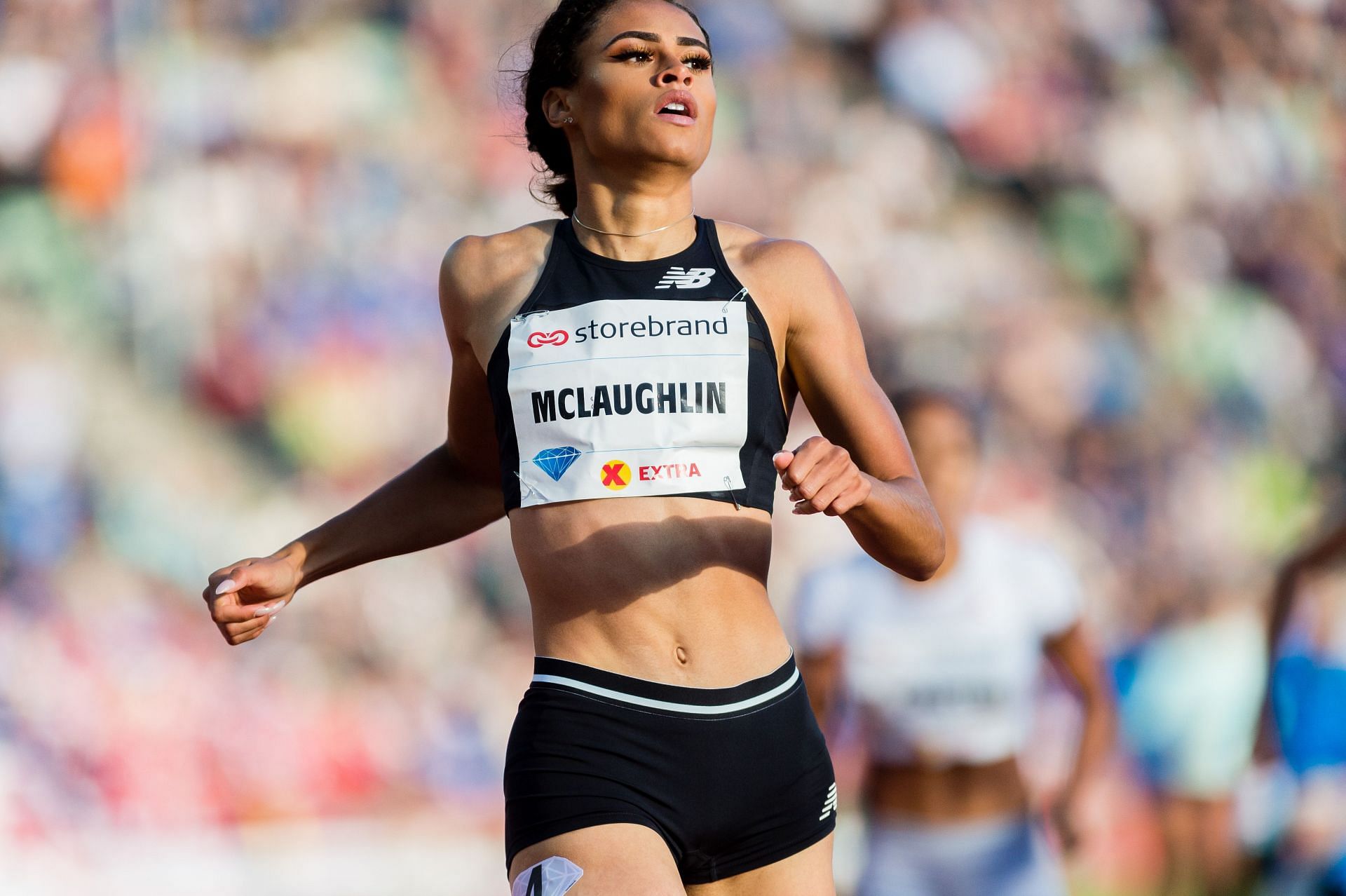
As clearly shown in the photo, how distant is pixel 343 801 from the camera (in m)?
5.62

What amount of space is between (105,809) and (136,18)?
10.5 ft

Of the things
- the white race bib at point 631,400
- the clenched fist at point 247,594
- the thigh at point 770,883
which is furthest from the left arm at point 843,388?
the clenched fist at point 247,594

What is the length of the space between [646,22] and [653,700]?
1.10 meters

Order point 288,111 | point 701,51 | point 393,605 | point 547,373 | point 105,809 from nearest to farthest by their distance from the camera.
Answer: point 547,373
point 701,51
point 105,809
point 393,605
point 288,111

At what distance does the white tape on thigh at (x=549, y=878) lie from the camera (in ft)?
6.48

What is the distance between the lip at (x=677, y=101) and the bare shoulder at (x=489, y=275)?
27 cm

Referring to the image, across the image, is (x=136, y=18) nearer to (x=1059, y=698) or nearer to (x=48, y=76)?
(x=48, y=76)

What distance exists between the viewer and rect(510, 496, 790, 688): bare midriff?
2164 mm

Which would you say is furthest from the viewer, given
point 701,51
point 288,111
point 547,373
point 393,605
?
point 288,111

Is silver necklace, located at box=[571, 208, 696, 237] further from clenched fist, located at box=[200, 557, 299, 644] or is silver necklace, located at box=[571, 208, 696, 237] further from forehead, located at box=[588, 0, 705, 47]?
clenched fist, located at box=[200, 557, 299, 644]

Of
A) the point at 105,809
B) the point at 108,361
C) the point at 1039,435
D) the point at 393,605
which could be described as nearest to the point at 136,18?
the point at 108,361

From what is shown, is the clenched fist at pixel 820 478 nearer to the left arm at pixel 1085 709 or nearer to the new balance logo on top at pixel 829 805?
the new balance logo on top at pixel 829 805

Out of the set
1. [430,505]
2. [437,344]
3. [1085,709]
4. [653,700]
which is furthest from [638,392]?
[437,344]

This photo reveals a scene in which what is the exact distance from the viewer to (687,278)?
2.32 meters
